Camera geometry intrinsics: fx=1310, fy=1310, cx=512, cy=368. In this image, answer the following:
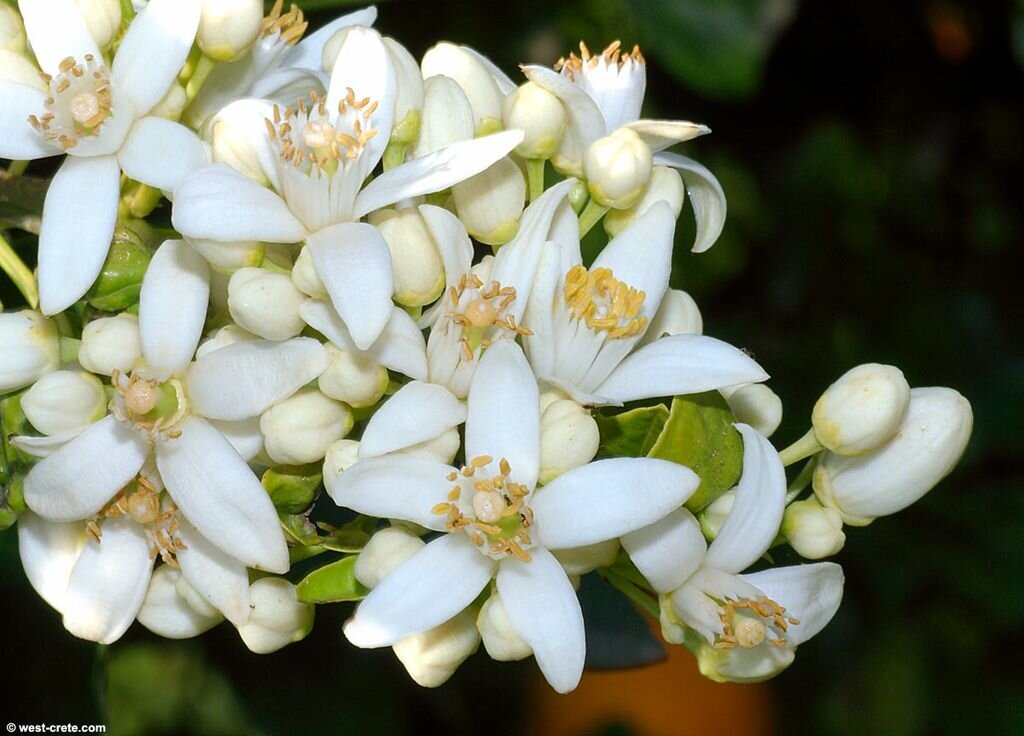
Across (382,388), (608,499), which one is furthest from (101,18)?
(608,499)

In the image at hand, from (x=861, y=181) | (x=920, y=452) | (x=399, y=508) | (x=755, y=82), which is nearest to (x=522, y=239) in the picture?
(x=399, y=508)

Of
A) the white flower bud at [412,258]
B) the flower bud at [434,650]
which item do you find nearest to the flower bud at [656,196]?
the white flower bud at [412,258]

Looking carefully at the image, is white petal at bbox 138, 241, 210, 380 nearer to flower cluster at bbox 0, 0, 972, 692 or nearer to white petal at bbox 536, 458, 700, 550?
flower cluster at bbox 0, 0, 972, 692

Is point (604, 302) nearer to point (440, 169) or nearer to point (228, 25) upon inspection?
point (440, 169)

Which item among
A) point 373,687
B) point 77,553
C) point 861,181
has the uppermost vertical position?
point 77,553

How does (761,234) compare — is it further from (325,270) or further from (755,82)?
(325,270)

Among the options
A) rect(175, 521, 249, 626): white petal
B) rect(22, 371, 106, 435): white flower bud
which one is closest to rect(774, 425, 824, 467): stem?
rect(175, 521, 249, 626): white petal
